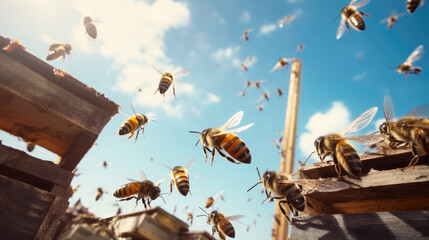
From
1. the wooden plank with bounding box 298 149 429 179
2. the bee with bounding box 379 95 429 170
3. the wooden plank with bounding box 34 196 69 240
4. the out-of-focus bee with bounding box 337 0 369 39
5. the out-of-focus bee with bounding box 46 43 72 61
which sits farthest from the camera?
the out-of-focus bee with bounding box 46 43 72 61

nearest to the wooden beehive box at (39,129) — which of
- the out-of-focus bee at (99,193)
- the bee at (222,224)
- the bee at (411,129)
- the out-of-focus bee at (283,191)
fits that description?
the out-of-focus bee at (283,191)

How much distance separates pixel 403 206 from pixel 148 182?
3.57 meters

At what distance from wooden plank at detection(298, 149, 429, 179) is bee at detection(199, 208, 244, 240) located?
1.86 m

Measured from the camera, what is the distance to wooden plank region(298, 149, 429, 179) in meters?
2.07

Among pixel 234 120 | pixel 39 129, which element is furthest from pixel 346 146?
pixel 39 129

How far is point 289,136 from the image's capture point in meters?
6.73

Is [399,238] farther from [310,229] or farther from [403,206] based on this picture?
[403,206]

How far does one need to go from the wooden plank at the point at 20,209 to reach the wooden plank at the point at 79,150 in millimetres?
451

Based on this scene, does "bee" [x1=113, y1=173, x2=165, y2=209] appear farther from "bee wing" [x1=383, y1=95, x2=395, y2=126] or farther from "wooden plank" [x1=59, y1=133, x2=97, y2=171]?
"bee wing" [x1=383, y1=95, x2=395, y2=126]

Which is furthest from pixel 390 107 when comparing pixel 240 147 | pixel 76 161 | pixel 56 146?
pixel 56 146

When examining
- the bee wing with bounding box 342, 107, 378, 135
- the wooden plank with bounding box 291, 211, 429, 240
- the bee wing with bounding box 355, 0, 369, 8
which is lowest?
the wooden plank with bounding box 291, 211, 429, 240

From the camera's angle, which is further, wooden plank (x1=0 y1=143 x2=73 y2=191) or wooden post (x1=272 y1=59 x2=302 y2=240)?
wooden post (x1=272 y1=59 x2=302 y2=240)

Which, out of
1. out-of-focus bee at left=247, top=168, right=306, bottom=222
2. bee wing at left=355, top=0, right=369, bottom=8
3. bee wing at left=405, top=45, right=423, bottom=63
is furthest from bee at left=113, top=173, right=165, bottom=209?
bee wing at left=405, top=45, right=423, bottom=63

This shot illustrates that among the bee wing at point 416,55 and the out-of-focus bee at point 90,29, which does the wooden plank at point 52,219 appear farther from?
the bee wing at point 416,55
